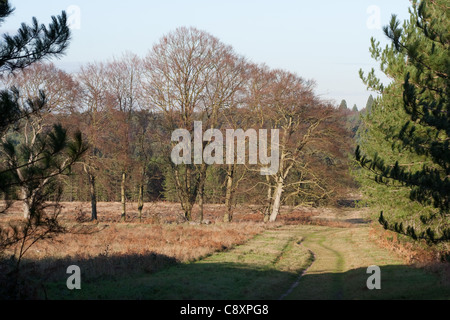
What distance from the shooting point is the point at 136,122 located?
140 feet

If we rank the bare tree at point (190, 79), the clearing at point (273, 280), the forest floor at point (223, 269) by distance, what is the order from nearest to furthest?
the clearing at point (273, 280), the forest floor at point (223, 269), the bare tree at point (190, 79)

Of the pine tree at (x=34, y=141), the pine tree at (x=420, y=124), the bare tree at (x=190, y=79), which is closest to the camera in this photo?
the pine tree at (x=34, y=141)

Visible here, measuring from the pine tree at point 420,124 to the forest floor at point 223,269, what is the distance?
2.24m

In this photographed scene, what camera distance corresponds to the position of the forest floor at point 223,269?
40.9 feet

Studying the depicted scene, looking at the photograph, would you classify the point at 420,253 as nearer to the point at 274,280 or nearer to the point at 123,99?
the point at 274,280

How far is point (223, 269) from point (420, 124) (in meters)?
9.11

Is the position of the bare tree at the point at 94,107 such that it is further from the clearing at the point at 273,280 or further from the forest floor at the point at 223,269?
the clearing at the point at 273,280

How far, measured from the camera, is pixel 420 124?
51.5 feet

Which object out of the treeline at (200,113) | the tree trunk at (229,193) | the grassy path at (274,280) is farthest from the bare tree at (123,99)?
the grassy path at (274,280)

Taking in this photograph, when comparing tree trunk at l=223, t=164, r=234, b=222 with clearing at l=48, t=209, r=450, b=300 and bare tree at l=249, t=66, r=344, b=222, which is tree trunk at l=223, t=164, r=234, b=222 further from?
clearing at l=48, t=209, r=450, b=300

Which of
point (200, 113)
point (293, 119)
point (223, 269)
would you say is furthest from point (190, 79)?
point (223, 269)
